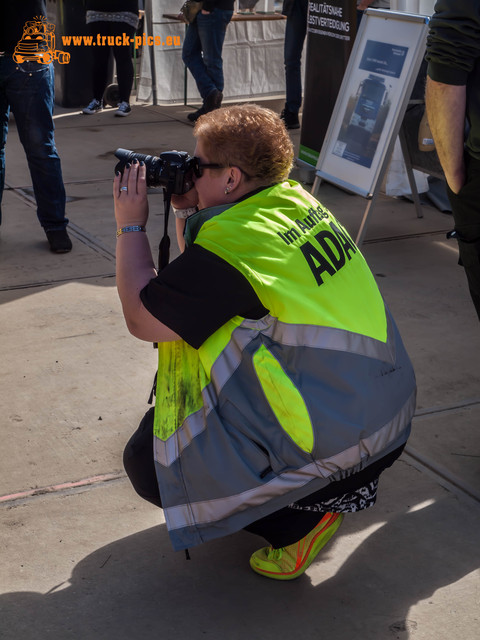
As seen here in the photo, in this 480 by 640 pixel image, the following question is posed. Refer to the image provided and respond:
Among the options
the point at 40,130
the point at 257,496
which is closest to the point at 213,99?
the point at 40,130

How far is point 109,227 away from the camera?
17.9ft

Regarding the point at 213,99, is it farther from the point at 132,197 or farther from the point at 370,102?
the point at 132,197

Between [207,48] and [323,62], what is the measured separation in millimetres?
2647

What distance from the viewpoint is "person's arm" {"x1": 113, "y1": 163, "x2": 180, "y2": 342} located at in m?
2.20

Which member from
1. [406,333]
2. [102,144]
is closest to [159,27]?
[102,144]

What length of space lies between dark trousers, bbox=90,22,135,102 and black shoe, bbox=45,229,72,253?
162 inches

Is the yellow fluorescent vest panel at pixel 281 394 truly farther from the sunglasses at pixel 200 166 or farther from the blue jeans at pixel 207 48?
the blue jeans at pixel 207 48

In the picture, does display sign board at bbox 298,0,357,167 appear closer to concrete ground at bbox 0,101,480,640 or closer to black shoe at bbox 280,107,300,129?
concrete ground at bbox 0,101,480,640

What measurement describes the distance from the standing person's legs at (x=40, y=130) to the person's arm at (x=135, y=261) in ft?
8.20

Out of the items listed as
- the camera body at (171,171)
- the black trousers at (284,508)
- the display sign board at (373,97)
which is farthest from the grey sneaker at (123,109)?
the black trousers at (284,508)

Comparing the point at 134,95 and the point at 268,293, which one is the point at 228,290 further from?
the point at 134,95

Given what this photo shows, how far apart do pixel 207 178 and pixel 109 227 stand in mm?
3223

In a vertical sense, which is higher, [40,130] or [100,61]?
[40,130]

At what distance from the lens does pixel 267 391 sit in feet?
7.04
